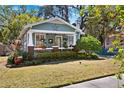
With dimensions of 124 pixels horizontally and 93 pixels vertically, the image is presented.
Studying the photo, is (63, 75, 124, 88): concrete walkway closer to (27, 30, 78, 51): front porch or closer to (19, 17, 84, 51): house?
(19, 17, 84, 51): house

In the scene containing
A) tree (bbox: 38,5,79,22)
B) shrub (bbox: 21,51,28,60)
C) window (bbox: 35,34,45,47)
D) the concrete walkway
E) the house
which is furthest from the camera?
tree (bbox: 38,5,79,22)

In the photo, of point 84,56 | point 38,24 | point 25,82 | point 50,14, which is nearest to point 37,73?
point 25,82

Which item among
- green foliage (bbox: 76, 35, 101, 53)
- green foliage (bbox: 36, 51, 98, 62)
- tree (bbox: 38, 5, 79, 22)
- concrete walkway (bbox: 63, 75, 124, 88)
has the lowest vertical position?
concrete walkway (bbox: 63, 75, 124, 88)

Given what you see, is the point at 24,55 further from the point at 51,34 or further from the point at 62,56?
the point at 51,34

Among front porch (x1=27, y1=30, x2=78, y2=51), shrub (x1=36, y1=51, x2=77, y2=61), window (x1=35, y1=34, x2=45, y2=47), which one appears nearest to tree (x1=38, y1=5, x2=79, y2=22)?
front porch (x1=27, y1=30, x2=78, y2=51)

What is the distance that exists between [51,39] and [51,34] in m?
0.29

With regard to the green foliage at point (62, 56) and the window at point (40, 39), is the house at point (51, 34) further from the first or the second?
the green foliage at point (62, 56)

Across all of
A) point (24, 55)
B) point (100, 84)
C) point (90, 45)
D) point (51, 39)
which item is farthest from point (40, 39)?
point (100, 84)

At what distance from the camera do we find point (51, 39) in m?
14.0

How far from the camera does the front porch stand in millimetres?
13174

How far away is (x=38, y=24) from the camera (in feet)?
A: 43.3

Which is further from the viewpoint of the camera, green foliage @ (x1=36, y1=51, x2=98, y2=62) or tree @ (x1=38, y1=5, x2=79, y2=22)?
tree @ (x1=38, y1=5, x2=79, y2=22)

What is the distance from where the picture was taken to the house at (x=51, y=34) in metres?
13.1

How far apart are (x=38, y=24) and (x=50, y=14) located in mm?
2751
